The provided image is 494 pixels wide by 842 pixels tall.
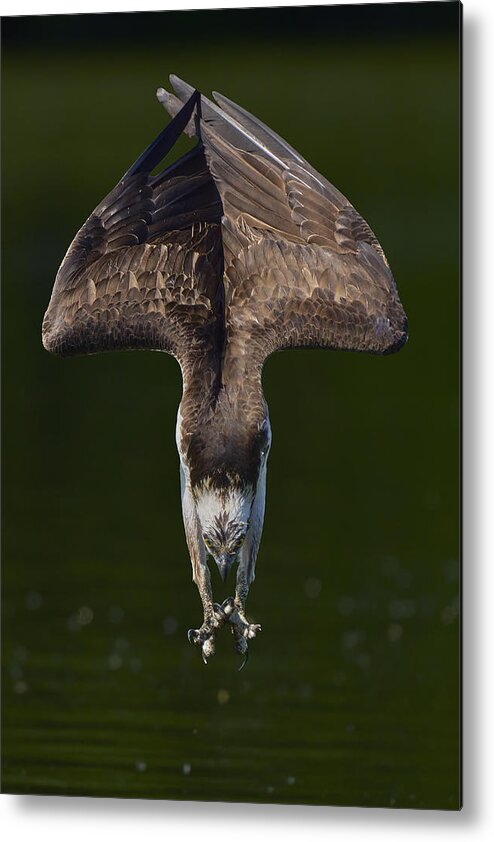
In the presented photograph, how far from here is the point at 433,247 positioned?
11.0 ft

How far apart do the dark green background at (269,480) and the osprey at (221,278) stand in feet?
0.15

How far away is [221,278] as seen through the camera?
138 inches

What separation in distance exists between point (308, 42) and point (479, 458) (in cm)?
108

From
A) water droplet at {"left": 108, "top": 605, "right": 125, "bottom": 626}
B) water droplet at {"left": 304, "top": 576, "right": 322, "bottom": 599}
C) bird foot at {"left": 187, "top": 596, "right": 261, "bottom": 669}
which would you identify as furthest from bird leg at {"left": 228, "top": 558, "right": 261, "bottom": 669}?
water droplet at {"left": 108, "top": 605, "right": 125, "bottom": 626}

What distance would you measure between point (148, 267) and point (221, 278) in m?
0.19

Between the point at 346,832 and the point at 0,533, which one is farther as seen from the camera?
the point at 0,533

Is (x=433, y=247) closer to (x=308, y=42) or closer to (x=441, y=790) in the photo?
(x=308, y=42)

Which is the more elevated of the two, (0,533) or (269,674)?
(0,533)

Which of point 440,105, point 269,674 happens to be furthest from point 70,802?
point 440,105

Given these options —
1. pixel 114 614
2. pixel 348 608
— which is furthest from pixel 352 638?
pixel 114 614

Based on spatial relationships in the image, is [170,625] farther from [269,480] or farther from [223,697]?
[269,480]

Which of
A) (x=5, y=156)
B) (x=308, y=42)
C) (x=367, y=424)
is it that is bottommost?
(x=367, y=424)

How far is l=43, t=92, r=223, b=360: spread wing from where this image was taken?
11.5ft

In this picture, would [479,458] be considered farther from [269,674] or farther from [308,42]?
[308,42]
